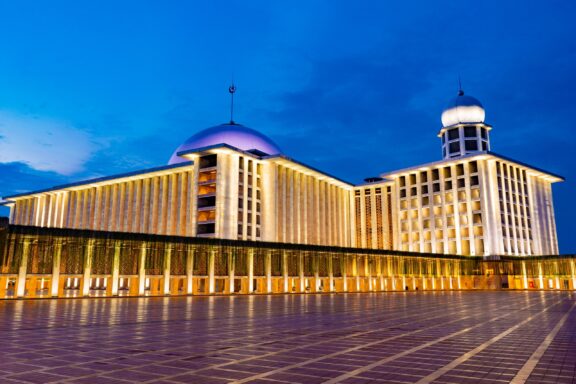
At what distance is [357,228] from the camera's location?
85062mm

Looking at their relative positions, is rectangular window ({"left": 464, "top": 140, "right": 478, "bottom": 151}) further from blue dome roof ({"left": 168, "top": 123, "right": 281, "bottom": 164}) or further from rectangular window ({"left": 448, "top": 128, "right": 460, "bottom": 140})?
blue dome roof ({"left": 168, "top": 123, "right": 281, "bottom": 164})

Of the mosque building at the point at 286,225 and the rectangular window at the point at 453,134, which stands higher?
the rectangular window at the point at 453,134

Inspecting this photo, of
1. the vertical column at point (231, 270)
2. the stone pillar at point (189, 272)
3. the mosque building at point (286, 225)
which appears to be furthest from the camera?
the vertical column at point (231, 270)

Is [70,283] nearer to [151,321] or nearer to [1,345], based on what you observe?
[151,321]

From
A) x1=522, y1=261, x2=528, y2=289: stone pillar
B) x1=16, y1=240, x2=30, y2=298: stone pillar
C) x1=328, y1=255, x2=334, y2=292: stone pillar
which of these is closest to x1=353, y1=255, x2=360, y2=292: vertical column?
x1=328, y1=255, x2=334, y2=292: stone pillar

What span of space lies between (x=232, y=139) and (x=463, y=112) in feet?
137

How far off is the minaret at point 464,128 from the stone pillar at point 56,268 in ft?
221

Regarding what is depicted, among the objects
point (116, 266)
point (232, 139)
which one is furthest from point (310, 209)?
point (116, 266)

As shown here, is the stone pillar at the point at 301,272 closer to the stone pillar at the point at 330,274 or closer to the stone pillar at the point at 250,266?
the stone pillar at the point at 330,274

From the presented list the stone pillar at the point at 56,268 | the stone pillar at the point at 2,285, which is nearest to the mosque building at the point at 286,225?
the stone pillar at the point at 56,268

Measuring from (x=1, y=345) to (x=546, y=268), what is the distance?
224 feet

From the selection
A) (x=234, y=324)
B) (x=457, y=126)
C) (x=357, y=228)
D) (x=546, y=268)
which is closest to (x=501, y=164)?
(x=457, y=126)

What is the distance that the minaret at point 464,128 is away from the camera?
3201 inches

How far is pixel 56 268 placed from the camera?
32312mm
